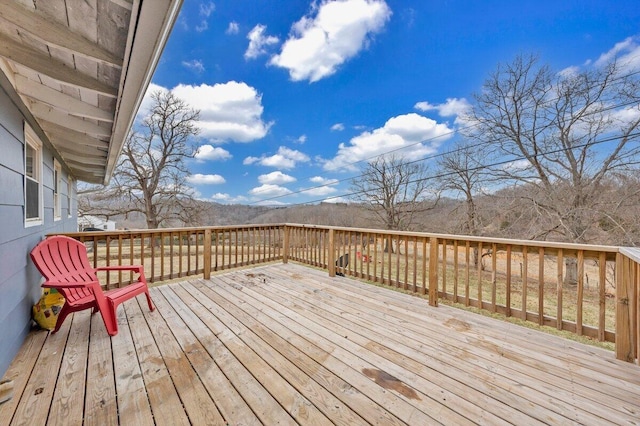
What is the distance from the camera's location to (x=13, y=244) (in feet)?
7.47

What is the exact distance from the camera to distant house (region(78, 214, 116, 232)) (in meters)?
13.3

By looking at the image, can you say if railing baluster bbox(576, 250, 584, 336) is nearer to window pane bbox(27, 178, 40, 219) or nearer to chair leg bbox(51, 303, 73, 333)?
chair leg bbox(51, 303, 73, 333)

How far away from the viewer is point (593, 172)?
816cm

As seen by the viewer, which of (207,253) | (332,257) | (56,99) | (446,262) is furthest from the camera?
(332,257)

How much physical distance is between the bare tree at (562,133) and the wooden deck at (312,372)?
8250 mm

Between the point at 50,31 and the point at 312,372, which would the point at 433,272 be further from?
the point at 50,31

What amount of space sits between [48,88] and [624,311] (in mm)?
5437

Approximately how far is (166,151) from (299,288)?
43.3 ft

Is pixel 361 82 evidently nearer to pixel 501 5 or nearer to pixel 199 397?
pixel 501 5

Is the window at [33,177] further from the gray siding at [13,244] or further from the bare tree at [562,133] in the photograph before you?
the bare tree at [562,133]

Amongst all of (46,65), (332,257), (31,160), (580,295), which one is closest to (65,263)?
(31,160)

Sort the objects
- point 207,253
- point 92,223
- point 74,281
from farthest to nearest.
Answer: point 92,223, point 207,253, point 74,281

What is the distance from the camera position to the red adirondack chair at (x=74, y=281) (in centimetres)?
246

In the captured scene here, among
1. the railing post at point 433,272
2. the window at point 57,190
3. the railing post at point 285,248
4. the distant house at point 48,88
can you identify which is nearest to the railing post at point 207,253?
the railing post at point 285,248
